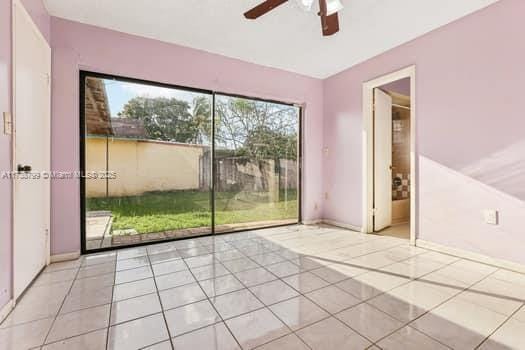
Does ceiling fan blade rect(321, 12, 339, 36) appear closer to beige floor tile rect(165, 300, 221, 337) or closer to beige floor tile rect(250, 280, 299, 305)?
beige floor tile rect(250, 280, 299, 305)

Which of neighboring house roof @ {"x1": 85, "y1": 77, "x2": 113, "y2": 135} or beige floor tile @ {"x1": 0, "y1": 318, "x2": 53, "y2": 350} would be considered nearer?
beige floor tile @ {"x1": 0, "y1": 318, "x2": 53, "y2": 350}

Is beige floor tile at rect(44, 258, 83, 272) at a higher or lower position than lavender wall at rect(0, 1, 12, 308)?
lower

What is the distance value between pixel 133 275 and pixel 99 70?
226 centimetres

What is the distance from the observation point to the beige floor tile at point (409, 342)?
1.29 m

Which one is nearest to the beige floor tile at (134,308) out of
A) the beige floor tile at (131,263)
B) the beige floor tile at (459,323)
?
the beige floor tile at (131,263)

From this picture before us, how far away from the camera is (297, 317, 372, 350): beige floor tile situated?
1.31 meters

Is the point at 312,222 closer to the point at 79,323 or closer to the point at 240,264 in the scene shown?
the point at 240,264

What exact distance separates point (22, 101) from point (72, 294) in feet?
5.12

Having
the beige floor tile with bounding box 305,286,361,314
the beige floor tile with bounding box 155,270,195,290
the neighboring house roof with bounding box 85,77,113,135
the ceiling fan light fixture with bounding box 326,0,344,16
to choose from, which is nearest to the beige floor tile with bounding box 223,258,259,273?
the beige floor tile with bounding box 155,270,195,290

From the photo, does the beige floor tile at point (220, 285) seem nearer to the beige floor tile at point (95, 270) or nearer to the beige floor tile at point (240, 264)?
the beige floor tile at point (240, 264)

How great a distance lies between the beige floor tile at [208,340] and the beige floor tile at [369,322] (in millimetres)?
714

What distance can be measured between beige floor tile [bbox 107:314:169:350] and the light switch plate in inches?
58.8

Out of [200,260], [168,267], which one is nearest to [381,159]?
[200,260]

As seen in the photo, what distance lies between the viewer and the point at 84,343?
1335 millimetres
